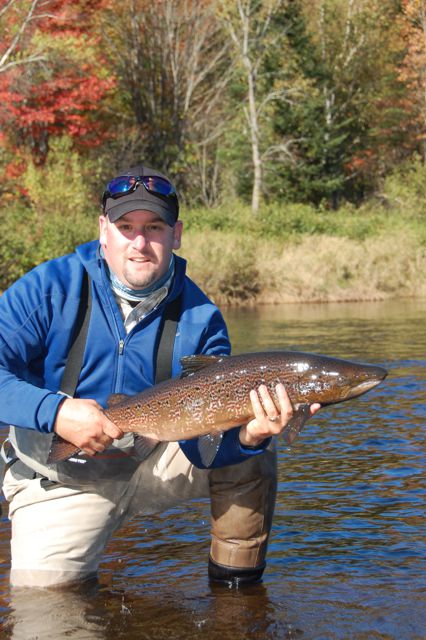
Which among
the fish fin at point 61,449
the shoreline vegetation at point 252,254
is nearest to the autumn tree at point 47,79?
the shoreline vegetation at point 252,254

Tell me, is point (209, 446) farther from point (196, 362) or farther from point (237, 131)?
point (237, 131)

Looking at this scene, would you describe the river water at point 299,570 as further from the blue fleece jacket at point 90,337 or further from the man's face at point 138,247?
the man's face at point 138,247

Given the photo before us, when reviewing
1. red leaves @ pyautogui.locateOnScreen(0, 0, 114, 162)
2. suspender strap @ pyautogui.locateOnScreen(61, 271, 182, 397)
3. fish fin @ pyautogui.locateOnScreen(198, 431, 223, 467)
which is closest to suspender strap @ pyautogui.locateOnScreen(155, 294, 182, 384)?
suspender strap @ pyautogui.locateOnScreen(61, 271, 182, 397)

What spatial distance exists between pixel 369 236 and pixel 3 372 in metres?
24.9

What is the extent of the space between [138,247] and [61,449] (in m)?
0.98

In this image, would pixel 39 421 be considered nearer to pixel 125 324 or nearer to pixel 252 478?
pixel 125 324

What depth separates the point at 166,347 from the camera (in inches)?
175

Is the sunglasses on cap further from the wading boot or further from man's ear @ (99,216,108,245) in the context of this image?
the wading boot

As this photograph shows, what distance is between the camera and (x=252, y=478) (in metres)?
4.49

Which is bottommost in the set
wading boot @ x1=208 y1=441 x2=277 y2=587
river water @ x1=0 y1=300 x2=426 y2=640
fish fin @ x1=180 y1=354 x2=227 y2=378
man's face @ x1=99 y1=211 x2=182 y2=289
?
river water @ x1=0 y1=300 x2=426 y2=640

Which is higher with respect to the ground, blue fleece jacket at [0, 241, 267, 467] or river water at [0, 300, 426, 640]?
blue fleece jacket at [0, 241, 267, 467]

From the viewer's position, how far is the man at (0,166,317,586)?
433cm

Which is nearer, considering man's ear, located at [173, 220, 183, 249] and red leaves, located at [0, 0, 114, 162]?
man's ear, located at [173, 220, 183, 249]

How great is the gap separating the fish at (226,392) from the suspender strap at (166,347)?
29 centimetres
